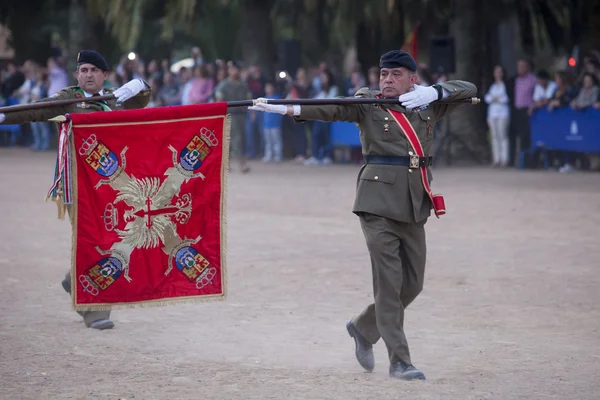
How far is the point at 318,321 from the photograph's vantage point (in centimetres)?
898

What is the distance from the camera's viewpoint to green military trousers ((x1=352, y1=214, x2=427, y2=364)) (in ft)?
23.3

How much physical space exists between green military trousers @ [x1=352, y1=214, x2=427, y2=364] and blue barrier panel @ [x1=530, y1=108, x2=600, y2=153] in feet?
48.9

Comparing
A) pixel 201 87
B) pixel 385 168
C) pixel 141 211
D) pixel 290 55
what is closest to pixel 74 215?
pixel 141 211

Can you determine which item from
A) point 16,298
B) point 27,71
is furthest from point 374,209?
point 27,71

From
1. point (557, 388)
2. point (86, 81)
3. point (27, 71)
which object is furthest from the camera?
point (27, 71)

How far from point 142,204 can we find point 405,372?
203cm

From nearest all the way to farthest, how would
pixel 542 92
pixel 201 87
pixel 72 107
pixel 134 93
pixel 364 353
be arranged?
pixel 364 353 → pixel 134 93 → pixel 72 107 → pixel 542 92 → pixel 201 87

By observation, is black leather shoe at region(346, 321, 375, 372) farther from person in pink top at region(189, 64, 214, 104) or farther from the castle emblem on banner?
person in pink top at region(189, 64, 214, 104)

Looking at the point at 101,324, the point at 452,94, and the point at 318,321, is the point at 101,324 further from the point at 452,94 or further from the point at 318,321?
the point at 452,94

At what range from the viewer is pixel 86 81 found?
8914 mm

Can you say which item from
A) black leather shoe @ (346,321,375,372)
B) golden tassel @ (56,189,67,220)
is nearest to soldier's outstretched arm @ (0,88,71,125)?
golden tassel @ (56,189,67,220)

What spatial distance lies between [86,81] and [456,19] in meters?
17.6

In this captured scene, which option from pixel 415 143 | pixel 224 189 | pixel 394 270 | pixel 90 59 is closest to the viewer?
pixel 394 270

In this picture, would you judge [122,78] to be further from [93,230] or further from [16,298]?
[93,230]
